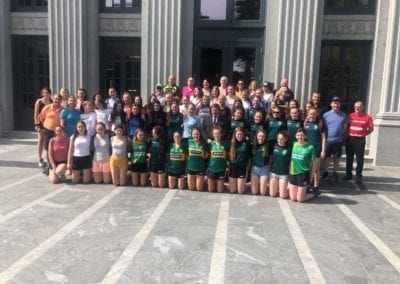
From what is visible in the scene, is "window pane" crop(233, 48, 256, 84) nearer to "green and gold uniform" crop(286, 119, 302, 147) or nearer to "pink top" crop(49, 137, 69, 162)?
"green and gold uniform" crop(286, 119, 302, 147)

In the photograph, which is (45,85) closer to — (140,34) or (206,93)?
(140,34)

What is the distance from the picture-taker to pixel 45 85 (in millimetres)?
11789

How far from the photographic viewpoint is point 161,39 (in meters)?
10.6

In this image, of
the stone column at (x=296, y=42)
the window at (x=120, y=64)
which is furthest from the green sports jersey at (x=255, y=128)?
the window at (x=120, y=64)

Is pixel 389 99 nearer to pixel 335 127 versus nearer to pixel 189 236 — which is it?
pixel 335 127

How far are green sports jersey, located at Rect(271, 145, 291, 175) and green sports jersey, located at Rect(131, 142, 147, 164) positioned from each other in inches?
95.8

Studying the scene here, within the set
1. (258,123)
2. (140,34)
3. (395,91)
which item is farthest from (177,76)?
(395,91)

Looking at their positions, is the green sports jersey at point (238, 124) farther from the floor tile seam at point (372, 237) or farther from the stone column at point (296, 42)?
the stone column at point (296, 42)

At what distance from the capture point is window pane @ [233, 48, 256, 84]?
428 inches

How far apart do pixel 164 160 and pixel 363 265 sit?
13.3 ft

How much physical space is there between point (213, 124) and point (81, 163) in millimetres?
2628

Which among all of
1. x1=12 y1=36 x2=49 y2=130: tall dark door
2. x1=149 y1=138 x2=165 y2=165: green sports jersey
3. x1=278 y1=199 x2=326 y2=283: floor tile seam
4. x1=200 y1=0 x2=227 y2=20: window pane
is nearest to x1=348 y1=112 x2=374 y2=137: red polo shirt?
x1=278 y1=199 x2=326 y2=283: floor tile seam

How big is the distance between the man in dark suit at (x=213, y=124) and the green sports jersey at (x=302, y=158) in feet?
4.33

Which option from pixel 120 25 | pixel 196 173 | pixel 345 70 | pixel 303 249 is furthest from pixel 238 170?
pixel 120 25
